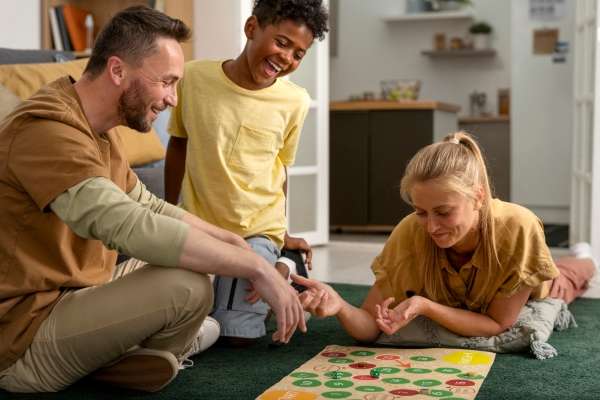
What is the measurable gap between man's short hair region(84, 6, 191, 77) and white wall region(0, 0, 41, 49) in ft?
9.06

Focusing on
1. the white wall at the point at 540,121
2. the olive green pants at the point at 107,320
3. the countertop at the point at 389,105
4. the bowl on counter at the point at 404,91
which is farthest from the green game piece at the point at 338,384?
the white wall at the point at 540,121

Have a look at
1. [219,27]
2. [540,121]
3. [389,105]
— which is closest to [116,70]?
[219,27]

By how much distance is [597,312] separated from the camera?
9.12 feet

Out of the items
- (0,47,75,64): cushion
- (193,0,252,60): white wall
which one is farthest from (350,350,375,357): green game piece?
(193,0,252,60): white wall

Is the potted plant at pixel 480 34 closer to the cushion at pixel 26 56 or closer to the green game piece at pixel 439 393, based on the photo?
the cushion at pixel 26 56

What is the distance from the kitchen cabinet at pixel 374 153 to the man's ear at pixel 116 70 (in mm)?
3808

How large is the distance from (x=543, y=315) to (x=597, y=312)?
562 millimetres

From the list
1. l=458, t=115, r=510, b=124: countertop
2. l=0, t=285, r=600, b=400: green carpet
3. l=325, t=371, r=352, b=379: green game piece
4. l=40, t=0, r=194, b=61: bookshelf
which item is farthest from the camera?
l=458, t=115, r=510, b=124: countertop

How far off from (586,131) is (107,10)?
2.65 m

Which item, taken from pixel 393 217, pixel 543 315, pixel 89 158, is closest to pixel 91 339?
pixel 89 158

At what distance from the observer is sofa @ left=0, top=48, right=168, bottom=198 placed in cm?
257

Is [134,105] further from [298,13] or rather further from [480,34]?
[480,34]

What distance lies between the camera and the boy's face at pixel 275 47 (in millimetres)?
2350

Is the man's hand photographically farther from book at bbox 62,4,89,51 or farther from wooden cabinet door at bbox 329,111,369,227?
wooden cabinet door at bbox 329,111,369,227
